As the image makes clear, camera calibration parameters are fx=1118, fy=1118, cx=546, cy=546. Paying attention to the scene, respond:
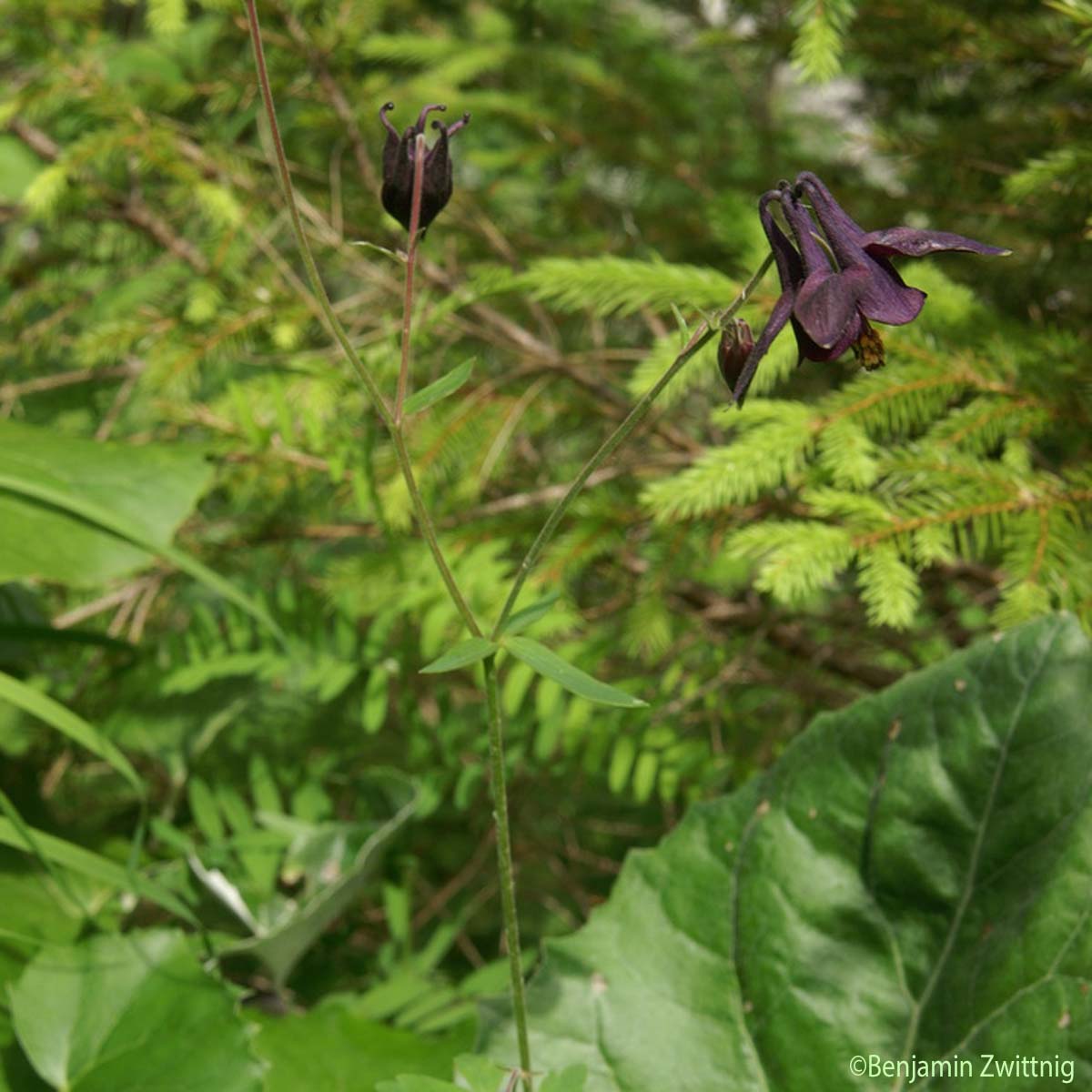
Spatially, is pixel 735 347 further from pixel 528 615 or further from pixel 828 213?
pixel 528 615

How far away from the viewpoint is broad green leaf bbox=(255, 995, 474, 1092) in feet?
4.11

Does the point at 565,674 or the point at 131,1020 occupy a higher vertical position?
the point at 565,674

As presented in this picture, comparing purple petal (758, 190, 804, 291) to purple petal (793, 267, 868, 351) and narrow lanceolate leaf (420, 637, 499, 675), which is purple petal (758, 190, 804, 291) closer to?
purple petal (793, 267, 868, 351)

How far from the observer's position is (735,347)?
827 mm

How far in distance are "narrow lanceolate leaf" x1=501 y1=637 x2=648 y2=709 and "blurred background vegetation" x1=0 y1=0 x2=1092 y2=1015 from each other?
1.51 ft

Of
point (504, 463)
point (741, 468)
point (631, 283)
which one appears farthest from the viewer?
point (504, 463)

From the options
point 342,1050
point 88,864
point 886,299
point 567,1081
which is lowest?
point 342,1050

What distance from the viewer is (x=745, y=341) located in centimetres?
83

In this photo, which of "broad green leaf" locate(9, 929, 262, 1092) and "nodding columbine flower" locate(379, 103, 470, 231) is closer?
"nodding columbine flower" locate(379, 103, 470, 231)

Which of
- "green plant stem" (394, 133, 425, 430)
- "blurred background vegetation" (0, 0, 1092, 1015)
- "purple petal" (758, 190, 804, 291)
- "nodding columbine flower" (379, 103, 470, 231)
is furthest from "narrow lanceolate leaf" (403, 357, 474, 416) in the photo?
"blurred background vegetation" (0, 0, 1092, 1015)

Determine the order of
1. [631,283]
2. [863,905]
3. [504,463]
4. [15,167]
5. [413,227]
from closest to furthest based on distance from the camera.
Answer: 1. [413,227]
2. [863,905]
3. [631,283]
4. [504,463]
5. [15,167]

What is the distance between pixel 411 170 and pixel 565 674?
1.35 feet

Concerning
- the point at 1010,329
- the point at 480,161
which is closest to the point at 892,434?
the point at 1010,329

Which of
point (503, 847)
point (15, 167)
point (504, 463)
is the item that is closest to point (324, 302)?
point (503, 847)
